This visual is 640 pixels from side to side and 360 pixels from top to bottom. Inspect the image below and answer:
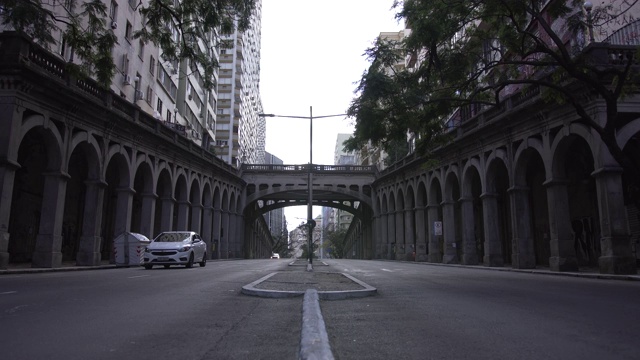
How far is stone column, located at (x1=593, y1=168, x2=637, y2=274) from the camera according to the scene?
17000 mm

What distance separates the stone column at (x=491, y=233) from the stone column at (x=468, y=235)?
2669 mm

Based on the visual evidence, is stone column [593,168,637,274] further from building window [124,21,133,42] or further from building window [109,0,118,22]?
building window [124,21,133,42]

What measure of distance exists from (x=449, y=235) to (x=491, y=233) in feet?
20.0

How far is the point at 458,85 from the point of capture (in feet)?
52.3

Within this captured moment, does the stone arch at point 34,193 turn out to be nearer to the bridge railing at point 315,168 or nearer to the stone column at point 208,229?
the stone column at point 208,229

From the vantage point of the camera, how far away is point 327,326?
598 centimetres

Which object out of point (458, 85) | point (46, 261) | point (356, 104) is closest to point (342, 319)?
point (356, 104)

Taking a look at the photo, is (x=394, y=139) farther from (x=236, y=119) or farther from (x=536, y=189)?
(x=236, y=119)

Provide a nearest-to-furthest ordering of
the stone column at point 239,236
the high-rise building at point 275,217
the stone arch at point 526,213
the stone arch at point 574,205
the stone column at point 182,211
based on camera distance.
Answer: the stone arch at point 574,205, the stone arch at point 526,213, the stone column at point 182,211, the stone column at point 239,236, the high-rise building at point 275,217

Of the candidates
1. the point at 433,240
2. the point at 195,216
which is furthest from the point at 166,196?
the point at 433,240

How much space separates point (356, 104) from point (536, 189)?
16.1 meters

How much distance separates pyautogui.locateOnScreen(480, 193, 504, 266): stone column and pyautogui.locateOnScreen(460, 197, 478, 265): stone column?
267cm

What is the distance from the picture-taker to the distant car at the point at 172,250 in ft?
69.9

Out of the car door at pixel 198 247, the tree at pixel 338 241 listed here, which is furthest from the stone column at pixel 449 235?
the tree at pixel 338 241
